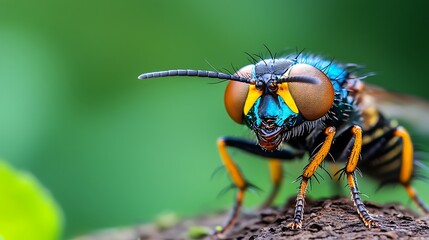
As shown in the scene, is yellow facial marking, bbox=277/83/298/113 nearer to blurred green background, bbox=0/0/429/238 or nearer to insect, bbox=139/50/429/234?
insect, bbox=139/50/429/234

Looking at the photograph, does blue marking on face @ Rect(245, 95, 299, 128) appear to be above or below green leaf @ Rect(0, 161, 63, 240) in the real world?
above

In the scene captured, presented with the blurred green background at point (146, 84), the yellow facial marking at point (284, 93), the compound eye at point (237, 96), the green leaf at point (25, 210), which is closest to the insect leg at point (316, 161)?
the yellow facial marking at point (284, 93)

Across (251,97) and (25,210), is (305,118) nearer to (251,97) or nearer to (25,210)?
(251,97)

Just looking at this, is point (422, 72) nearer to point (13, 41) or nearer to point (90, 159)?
point (90, 159)

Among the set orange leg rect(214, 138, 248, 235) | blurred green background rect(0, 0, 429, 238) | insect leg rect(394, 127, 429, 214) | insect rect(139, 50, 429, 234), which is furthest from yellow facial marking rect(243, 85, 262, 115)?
blurred green background rect(0, 0, 429, 238)

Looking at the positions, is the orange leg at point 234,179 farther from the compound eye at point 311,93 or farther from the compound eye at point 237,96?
the compound eye at point 311,93
